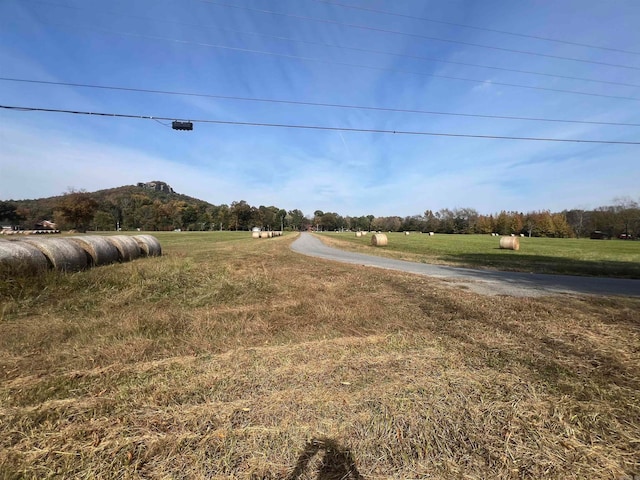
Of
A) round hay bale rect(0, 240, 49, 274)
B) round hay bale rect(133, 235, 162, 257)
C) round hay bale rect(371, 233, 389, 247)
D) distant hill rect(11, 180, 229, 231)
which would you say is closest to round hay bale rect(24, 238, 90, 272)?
round hay bale rect(0, 240, 49, 274)

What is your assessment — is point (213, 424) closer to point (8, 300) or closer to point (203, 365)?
point (203, 365)

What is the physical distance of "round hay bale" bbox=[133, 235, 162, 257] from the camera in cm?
1546

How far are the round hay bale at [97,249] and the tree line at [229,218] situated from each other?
80.4 meters

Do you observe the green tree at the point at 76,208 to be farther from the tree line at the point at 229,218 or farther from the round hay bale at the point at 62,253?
the round hay bale at the point at 62,253

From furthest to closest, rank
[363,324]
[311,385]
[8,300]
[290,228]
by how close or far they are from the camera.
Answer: [290,228]
[8,300]
[363,324]
[311,385]

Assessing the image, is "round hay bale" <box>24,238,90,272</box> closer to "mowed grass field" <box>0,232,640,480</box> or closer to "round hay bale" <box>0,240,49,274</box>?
"round hay bale" <box>0,240,49,274</box>

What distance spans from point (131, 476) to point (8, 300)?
6534mm

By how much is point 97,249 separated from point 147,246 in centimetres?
470

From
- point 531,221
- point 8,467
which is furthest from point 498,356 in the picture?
point 531,221

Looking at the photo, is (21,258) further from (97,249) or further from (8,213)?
(8,213)

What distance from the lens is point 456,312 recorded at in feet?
20.2

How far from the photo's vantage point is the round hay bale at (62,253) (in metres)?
8.75

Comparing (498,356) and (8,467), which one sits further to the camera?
(498,356)

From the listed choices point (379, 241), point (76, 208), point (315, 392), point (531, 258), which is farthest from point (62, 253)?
point (76, 208)
